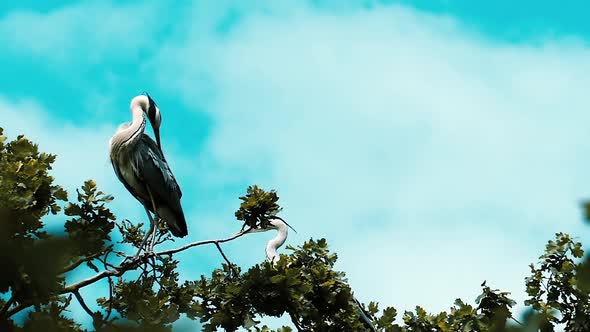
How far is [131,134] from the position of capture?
10.3m

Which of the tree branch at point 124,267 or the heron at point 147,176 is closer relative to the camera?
the tree branch at point 124,267

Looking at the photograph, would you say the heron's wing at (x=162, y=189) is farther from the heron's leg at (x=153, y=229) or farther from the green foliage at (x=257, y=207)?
the green foliage at (x=257, y=207)

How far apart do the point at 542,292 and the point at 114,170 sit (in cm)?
502

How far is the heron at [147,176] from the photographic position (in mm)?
10062

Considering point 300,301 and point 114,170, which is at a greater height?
point 114,170

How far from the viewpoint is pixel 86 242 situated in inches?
82.6

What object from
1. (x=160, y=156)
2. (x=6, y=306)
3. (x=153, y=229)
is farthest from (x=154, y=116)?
(x=6, y=306)

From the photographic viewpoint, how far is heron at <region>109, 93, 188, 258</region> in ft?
33.0

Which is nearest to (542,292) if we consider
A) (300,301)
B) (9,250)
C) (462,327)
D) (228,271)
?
(462,327)

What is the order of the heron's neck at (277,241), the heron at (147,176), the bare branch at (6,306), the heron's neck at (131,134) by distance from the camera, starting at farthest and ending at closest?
the heron's neck at (277,241)
the heron's neck at (131,134)
the heron at (147,176)
the bare branch at (6,306)

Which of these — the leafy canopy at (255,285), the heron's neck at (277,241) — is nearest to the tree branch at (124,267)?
the leafy canopy at (255,285)

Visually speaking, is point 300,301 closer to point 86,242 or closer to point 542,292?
point 542,292

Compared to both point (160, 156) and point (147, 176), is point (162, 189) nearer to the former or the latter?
point (147, 176)

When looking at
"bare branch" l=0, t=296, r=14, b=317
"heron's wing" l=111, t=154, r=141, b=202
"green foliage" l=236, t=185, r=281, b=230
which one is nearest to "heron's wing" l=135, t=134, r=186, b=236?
"heron's wing" l=111, t=154, r=141, b=202
